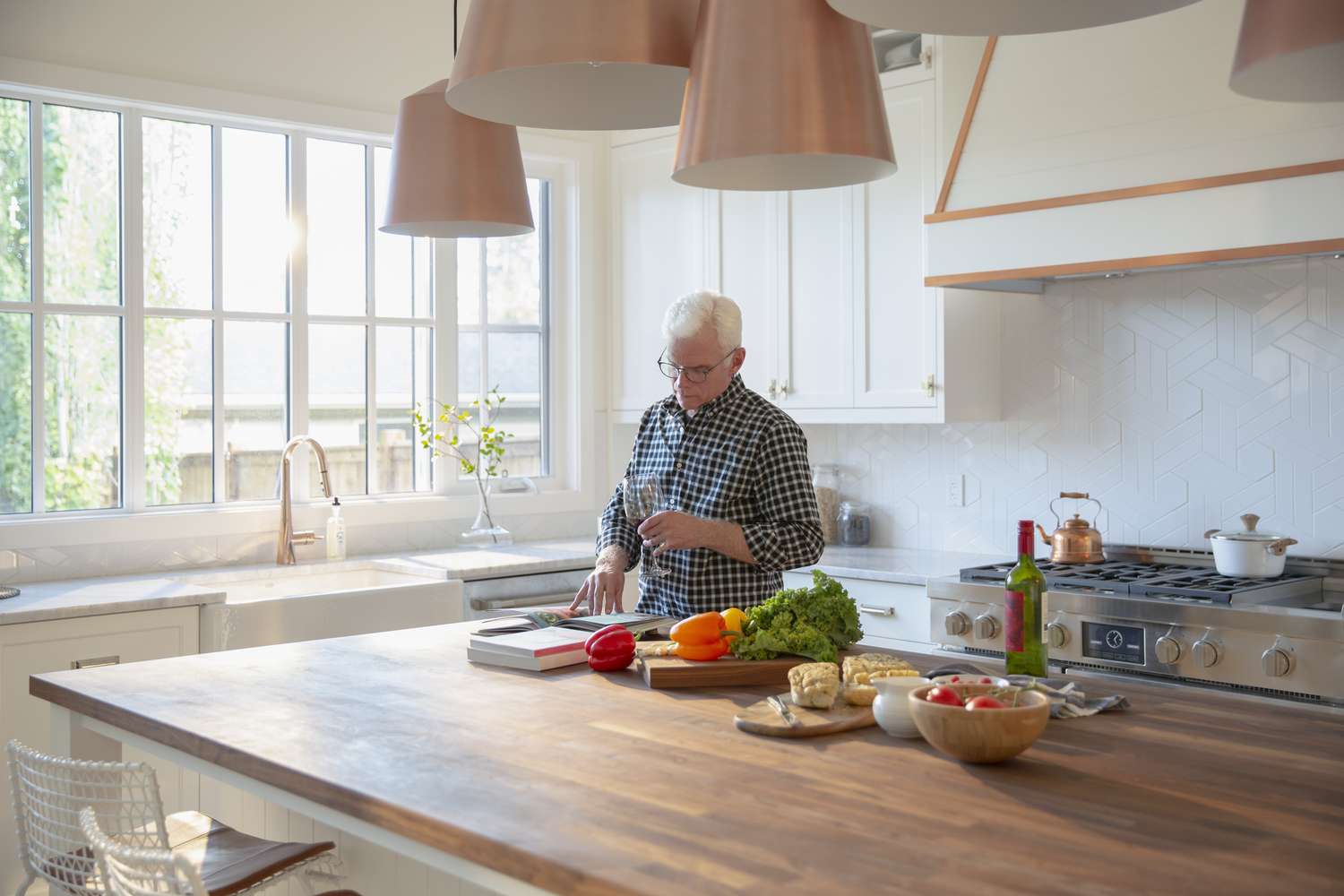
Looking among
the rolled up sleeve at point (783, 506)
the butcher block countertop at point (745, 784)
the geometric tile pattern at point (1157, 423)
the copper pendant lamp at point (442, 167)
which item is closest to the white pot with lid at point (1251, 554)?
the geometric tile pattern at point (1157, 423)

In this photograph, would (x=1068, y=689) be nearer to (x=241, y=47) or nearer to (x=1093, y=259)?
(x=1093, y=259)

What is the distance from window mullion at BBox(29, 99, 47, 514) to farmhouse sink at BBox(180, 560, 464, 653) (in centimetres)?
59

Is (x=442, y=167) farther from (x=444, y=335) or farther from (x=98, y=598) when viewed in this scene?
(x=444, y=335)

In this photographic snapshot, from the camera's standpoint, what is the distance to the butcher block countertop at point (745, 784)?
1303 millimetres

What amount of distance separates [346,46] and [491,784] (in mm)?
3593

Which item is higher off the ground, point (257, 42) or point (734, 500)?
point (257, 42)

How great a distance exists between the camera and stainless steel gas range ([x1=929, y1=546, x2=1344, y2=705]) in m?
3.05

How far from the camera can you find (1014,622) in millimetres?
2100

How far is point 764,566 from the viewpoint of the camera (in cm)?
287

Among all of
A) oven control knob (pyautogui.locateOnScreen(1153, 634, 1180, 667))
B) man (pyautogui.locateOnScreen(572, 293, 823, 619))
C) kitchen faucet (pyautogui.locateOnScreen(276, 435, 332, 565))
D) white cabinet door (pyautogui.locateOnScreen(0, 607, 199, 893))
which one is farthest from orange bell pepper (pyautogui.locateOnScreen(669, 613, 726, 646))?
kitchen faucet (pyautogui.locateOnScreen(276, 435, 332, 565))

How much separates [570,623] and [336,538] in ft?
6.66

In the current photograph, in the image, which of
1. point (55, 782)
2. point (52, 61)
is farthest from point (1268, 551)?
point (52, 61)

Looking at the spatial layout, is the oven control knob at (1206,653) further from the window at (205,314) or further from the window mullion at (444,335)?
the window mullion at (444,335)

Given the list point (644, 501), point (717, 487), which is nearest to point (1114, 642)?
point (717, 487)
